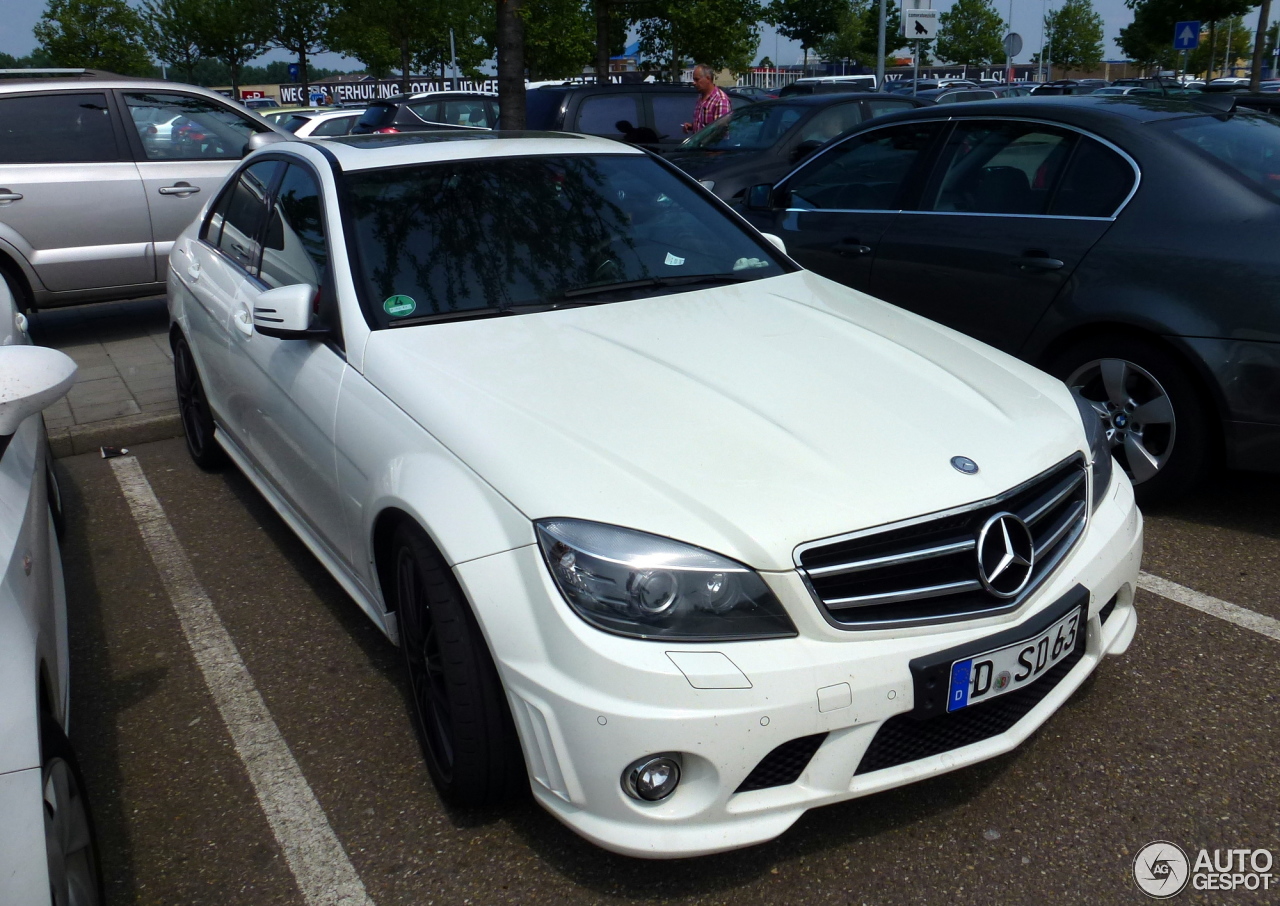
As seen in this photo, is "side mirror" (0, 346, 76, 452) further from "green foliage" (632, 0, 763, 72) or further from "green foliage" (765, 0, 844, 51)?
"green foliage" (765, 0, 844, 51)

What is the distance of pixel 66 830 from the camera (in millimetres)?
2053

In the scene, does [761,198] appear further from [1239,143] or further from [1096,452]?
[1096,452]

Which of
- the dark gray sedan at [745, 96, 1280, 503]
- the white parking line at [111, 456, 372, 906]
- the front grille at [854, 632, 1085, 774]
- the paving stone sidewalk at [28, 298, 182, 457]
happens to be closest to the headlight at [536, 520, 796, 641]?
the front grille at [854, 632, 1085, 774]

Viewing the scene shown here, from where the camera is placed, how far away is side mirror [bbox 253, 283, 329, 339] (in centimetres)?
313

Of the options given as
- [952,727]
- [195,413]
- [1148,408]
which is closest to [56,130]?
[195,413]

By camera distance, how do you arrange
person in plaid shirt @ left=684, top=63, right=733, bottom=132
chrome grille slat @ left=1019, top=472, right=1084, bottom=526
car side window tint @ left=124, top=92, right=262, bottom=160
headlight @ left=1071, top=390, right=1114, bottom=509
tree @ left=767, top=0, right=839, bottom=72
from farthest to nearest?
1. tree @ left=767, top=0, right=839, bottom=72
2. person in plaid shirt @ left=684, top=63, right=733, bottom=132
3. car side window tint @ left=124, top=92, right=262, bottom=160
4. headlight @ left=1071, top=390, right=1114, bottom=509
5. chrome grille slat @ left=1019, top=472, right=1084, bottom=526

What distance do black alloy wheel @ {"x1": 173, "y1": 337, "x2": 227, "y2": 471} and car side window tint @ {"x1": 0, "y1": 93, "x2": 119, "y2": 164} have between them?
3.17 meters

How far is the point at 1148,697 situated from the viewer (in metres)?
3.02

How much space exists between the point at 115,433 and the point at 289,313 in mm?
2997

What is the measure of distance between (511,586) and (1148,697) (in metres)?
1.88

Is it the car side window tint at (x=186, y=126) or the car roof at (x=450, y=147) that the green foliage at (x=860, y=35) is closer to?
the car side window tint at (x=186, y=126)

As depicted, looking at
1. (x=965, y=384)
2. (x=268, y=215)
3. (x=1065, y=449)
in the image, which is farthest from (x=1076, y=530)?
(x=268, y=215)

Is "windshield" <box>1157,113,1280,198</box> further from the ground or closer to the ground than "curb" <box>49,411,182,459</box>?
further from the ground

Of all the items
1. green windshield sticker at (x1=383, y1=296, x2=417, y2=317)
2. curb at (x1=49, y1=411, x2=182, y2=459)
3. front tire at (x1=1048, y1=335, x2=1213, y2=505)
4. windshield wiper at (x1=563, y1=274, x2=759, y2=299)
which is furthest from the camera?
curb at (x1=49, y1=411, x2=182, y2=459)
